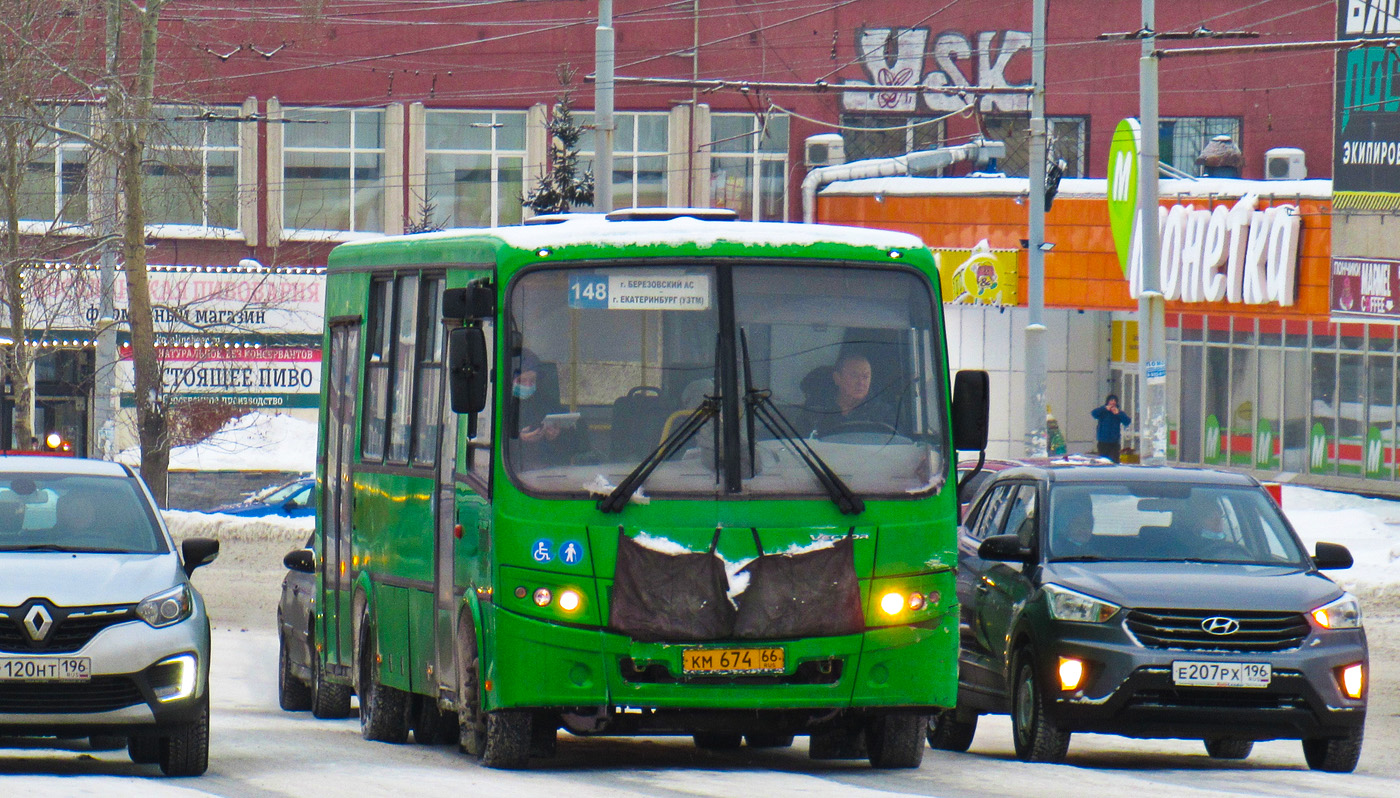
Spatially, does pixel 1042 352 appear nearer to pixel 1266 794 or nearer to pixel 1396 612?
pixel 1396 612

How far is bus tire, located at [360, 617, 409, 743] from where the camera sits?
42.9 ft

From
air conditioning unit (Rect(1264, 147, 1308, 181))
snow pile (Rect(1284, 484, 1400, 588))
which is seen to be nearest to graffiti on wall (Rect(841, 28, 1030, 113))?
air conditioning unit (Rect(1264, 147, 1308, 181))

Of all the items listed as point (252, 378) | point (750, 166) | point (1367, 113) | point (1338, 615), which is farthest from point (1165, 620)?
point (750, 166)

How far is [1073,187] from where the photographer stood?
147ft

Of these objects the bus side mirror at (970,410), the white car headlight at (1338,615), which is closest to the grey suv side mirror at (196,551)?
the bus side mirror at (970,410)

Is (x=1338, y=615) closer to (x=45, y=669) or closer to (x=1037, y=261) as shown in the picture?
(x=45, y=669)

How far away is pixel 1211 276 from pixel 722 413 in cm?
2942

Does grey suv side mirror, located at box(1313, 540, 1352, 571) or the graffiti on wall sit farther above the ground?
the graffiti on wall

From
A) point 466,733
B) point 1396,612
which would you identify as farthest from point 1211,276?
point 466,733

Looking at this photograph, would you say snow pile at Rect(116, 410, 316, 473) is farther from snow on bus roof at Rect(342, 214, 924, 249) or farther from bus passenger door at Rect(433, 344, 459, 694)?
snow on bus roof at Rect(342, 214, 924, 249)

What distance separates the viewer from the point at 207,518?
33500 millimetres

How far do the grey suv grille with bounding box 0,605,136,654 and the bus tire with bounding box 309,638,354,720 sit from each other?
18.0 feet

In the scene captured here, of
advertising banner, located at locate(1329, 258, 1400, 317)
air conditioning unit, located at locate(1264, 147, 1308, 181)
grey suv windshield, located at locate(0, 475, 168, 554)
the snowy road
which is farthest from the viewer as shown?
air conditioning unit, located at locate(1264, 147, 1308, 181)

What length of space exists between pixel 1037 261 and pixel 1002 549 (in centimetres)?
2076
